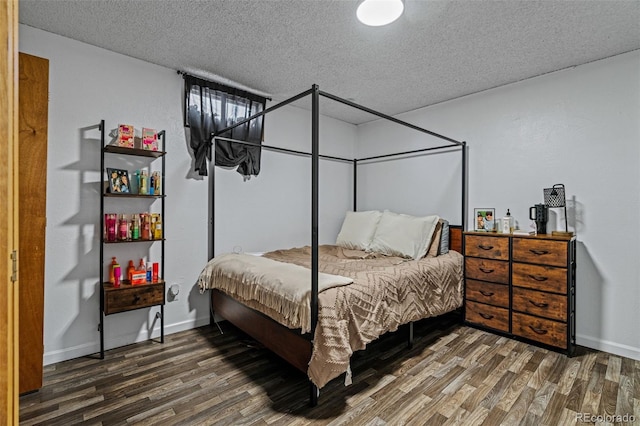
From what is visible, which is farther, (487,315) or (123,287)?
(487,315)

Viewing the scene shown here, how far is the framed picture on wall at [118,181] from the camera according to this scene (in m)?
2.45

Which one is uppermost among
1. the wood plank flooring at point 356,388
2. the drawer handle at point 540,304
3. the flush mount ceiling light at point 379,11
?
the flush mount ceiling light at point 379,11

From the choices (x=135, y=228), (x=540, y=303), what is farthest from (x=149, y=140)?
(x=540, y=303)

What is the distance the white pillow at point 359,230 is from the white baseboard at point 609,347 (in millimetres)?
2070

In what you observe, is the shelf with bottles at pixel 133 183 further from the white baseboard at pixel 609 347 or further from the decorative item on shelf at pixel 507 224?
the white baseboard at pixel 609 347

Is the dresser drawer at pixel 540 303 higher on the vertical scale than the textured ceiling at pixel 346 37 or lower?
lower

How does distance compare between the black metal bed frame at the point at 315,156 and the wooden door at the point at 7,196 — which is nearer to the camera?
the wooden door at the point at 7,196

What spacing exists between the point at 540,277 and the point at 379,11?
243 cm

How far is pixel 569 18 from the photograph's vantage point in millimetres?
2080

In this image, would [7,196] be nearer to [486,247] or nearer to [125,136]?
[125,136]

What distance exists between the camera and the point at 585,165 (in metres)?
2.69

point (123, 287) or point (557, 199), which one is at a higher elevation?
point (557, 199)

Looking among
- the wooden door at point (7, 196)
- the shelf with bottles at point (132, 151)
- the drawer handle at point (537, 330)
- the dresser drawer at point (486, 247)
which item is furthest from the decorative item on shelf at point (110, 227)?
the drawer handle at point (537, 330)

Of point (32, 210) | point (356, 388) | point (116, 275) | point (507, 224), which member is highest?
point (32, 210)
